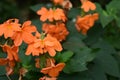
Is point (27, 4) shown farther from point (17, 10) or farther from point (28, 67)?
point (28, 67)

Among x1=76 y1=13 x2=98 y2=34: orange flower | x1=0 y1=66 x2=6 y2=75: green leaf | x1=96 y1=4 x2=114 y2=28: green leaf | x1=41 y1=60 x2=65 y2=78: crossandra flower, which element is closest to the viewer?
x1=41 y1=60 x2=65 y2=78: crossandra flower

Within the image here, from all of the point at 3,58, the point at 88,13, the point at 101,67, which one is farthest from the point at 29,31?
the point at 88,13

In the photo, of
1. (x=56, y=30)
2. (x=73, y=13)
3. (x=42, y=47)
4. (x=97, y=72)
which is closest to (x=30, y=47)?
(x=42, y=47)

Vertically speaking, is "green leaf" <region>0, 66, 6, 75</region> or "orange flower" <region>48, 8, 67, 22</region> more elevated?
"orange flower" <region>48, 8, 67, 22</region>

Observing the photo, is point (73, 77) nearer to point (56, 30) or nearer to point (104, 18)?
point (56, 30)

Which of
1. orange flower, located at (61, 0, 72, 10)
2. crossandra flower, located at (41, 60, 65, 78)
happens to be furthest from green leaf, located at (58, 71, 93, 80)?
orange flower, located at (61, 0, 72, 10)

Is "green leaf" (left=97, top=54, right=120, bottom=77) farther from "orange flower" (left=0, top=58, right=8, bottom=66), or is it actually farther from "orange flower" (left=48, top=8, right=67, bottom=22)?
"orange flower" (left=0, top=58, right=8, bottom=66)

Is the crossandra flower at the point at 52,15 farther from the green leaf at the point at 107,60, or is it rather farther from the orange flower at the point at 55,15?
the green leaf at the point at 107,60
